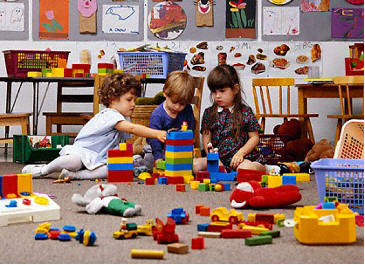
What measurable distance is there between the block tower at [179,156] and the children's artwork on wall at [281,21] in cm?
292

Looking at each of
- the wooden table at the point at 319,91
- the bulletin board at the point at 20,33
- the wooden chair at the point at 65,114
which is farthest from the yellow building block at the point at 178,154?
the bulletin board at the point at 20,33

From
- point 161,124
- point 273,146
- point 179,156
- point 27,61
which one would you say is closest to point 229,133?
point 161,124

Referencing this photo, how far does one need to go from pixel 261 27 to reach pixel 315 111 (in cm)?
97

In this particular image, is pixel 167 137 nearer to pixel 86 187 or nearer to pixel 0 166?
pixel 86 187

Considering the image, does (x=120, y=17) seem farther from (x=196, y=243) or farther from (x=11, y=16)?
(x=196, y=243)

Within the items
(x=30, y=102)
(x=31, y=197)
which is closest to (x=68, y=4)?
(x=30, y=102)

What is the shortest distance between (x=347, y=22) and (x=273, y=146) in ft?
6.67

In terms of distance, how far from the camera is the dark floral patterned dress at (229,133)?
3.63 meters

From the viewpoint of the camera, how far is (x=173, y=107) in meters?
3.62

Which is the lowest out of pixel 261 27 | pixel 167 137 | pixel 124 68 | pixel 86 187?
pixel 86 187

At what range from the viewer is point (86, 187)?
3.02m

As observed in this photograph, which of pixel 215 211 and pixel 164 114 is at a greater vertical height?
pixel 164 114

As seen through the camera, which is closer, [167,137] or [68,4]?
[167,137]

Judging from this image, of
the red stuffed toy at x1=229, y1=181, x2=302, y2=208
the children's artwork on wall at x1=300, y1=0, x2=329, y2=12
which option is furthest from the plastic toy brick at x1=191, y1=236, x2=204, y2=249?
the children's artwork on wall at x1=300, y1=0, x2=329, y2=12
